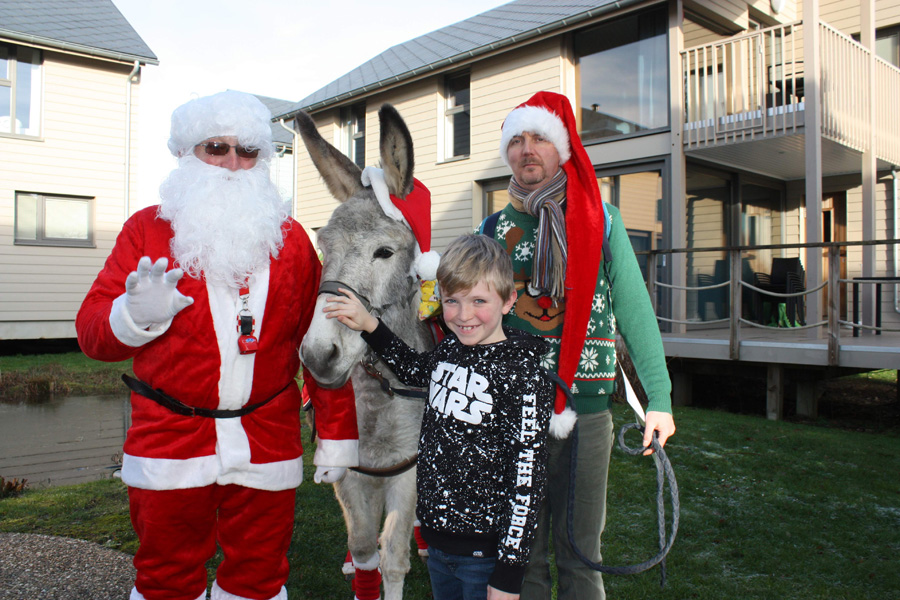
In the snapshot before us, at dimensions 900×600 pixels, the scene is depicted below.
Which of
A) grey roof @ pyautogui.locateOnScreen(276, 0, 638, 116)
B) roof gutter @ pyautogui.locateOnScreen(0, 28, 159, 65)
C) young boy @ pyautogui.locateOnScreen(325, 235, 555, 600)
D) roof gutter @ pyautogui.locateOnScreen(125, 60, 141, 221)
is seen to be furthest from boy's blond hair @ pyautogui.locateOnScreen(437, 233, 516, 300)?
roof gutter @ pyautogui.locateOnScreen(0, 28, 159, 65)

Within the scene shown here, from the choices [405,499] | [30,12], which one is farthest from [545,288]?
[30,12]

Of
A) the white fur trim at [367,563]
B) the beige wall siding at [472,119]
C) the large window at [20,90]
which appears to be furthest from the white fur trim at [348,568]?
the large window at [20,90]

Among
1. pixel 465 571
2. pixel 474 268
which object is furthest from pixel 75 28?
pixel 465 571

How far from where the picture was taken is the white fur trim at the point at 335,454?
2061 mm

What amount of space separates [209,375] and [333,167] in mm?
1121

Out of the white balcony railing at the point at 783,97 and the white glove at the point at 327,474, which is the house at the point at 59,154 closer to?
the white balcony railing at the point at 783,97

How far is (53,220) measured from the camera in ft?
40.6

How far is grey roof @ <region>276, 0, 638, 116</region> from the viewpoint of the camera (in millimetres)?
10461

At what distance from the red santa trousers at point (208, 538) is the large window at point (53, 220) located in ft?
41.8

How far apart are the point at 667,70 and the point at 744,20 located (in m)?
2.16

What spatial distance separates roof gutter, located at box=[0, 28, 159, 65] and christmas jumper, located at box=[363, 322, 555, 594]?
13.7 meters

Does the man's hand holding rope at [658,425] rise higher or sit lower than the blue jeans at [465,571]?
higher

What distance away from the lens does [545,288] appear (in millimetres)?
2064

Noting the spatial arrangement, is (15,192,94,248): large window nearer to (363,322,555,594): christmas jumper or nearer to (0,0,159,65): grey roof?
(0,0,159,65): grey roof
